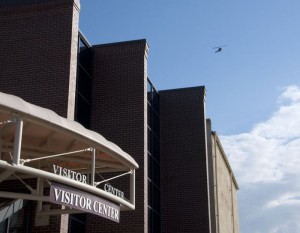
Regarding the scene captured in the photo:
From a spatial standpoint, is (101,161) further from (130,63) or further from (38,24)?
(130,63)

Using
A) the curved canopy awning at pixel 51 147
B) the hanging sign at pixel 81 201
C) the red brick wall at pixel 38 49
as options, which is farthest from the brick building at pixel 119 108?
the hanging sign at pixel 81 201

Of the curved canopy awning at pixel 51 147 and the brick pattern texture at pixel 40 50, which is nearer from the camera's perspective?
the curved canopy awning at pixel 51 147

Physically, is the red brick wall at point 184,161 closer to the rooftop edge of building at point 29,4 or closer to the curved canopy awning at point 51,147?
the curved canopy awning at point 51,147

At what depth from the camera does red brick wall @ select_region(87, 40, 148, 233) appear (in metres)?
20.2

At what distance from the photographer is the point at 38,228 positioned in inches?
609

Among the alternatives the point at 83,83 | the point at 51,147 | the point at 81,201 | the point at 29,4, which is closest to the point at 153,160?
the point at 83,83

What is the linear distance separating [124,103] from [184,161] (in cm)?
627

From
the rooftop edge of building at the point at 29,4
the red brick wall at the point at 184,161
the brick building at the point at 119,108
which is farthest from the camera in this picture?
the red brick wall at the point at 184,161

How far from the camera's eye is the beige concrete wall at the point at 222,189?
30.8 meters

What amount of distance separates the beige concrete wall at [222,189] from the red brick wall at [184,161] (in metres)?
4.12

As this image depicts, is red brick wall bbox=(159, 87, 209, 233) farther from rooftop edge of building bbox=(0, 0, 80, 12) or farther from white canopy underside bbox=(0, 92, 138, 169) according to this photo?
white canopy underside bbox=(0, 92, 138, 169)

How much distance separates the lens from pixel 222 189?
3441cm

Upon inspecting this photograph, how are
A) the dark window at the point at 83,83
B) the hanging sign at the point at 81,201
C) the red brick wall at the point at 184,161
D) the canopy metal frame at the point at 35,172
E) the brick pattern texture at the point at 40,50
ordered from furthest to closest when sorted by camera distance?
the red brick wall at the point at 184,161, the dark window at the point at 83,83, the brick pattern texture at the point at 40,50, the hanging sign at the point at 81,201, the canopy metal frame at the point at 35,172

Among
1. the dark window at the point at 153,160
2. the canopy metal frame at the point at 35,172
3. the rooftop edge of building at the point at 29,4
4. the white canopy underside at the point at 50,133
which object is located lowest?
the canopy metal frame at the point at 35,172
